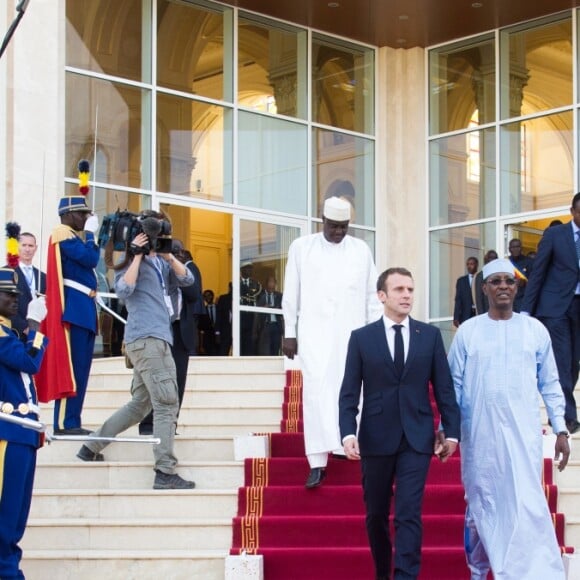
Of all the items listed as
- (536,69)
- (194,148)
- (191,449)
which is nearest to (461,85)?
(536,69)

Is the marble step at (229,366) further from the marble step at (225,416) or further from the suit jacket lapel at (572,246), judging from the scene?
the suit jacket lapel at (572,246)

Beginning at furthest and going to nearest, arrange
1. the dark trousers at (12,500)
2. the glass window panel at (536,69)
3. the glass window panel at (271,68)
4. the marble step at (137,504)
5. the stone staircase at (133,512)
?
the glass window panel at (271,68), the glass window panel at (536,69), the marble step at (137,504), the stone staircase at (133,512), the dark trousers at (12,500)

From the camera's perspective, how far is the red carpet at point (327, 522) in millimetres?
7848

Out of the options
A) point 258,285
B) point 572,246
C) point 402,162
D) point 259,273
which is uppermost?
point 402,162

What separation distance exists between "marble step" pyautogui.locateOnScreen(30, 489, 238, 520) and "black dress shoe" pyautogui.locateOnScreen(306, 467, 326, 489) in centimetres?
51

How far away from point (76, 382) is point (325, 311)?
1.93 metres

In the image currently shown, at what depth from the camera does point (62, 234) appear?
939 centimetres

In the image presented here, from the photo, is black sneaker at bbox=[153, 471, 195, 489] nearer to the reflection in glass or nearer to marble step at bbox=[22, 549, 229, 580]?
marble step at bbox=[22, 549, 229, 580]

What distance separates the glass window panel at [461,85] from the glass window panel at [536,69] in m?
0.25

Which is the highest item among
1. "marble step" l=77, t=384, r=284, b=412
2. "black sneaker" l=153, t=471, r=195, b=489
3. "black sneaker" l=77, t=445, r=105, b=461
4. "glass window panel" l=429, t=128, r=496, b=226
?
"glass window panel" l=429, t=128, r=496, b=226

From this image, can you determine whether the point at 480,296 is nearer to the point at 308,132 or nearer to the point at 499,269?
the point at 308,132

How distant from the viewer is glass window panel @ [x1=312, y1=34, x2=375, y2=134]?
1959cm

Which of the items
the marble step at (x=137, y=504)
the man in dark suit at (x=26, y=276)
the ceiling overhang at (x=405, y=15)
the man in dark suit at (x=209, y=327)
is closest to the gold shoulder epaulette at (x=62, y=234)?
the man in dark suit at (x=26, y=276)

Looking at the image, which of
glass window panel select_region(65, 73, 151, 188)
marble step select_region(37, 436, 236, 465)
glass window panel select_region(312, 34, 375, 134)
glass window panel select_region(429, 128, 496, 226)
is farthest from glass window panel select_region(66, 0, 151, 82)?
marble step select_region(37, 436, 236, 465)
